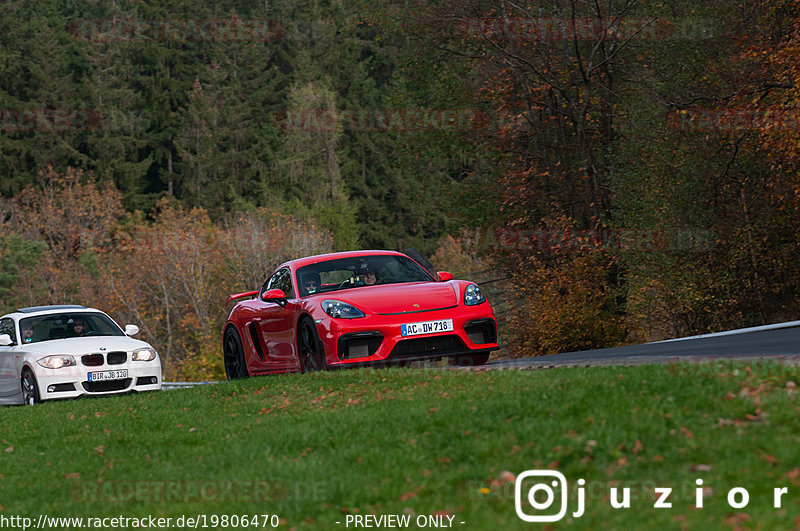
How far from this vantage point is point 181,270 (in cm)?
5722

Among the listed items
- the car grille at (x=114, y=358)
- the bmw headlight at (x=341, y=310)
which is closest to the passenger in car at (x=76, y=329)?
the car grille at (x=114, y=358)

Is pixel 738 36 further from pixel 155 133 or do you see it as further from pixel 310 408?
pixel 155 133

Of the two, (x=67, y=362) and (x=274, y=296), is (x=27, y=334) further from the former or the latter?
(x=274, y=296)

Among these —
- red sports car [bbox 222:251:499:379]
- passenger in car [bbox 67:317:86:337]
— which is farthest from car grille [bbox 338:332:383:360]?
passenger in car [bbox 67:317:86:337]

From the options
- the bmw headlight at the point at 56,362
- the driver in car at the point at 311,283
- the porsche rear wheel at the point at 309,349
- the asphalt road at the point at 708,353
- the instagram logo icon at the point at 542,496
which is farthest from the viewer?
the bmw headlight at the point at 56,362

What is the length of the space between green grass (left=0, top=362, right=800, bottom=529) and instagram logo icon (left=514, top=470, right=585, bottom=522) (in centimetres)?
6

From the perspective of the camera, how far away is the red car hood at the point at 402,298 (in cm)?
1316

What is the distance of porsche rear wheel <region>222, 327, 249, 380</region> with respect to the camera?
16438mm

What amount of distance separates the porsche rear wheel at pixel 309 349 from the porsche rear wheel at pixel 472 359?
1.80 meters

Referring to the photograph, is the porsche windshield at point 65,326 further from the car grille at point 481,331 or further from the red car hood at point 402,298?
the car grille at point 481,331

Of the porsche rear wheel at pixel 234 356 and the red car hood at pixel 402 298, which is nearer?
the red car hood at pixel 402 298

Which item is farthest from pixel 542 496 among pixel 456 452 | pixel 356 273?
pixel 356 273

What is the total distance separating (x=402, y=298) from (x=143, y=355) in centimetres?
531

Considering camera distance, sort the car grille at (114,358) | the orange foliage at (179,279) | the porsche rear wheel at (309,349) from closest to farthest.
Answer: the porsche rear wheel at (309,349) < the car grille at (114,358) < the orange foliage at (179,279)
